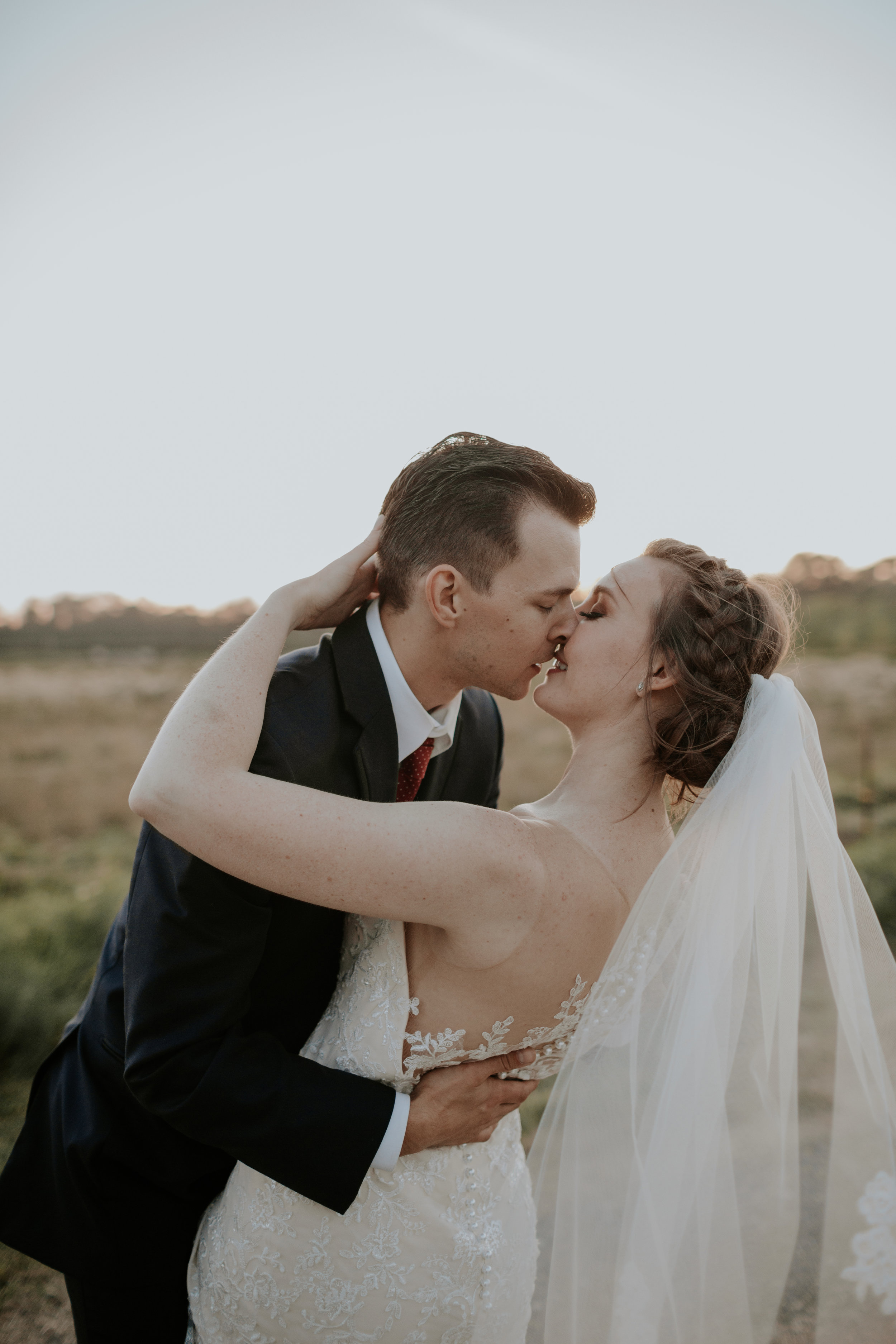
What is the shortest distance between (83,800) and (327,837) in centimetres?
1010

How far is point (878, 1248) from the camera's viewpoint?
5.40 ft

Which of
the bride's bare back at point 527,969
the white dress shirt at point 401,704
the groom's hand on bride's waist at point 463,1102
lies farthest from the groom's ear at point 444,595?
the groom's hand on bride's waist at point 463,1102

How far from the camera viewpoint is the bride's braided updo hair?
7.65 ft

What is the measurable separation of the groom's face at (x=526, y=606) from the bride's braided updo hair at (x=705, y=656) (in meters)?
0.35

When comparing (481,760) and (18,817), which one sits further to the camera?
(18,817)

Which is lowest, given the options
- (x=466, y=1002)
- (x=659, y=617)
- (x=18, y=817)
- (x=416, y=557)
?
(x=18, y=817)

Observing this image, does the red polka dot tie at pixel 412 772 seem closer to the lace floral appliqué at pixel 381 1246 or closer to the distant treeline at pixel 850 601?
the lace floral appliqué at pixel 381 1246

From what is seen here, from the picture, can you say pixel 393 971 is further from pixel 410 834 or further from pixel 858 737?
pixel 858 737

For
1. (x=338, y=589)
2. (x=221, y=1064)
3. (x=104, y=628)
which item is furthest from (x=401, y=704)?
(x=104, y=628)

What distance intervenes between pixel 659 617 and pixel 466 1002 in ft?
3.88

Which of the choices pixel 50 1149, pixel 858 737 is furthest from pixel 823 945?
pixel 858 737

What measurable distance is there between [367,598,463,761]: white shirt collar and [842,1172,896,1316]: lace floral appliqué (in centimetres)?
149

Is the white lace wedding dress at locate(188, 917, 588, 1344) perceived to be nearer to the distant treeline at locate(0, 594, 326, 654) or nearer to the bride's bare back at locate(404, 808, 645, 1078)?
the bride's bare back at locate(404, 808, 645, 1078)

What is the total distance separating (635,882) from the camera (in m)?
2.19
